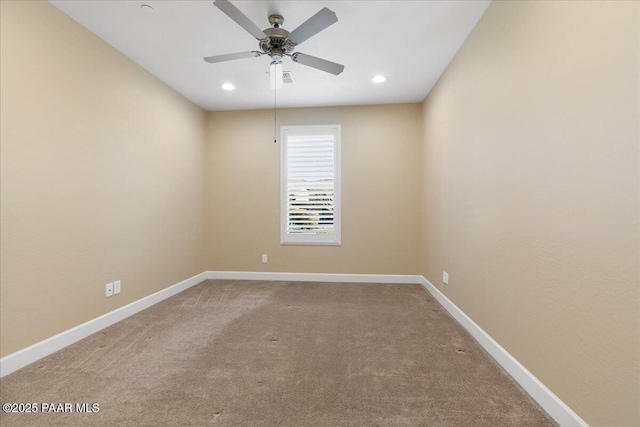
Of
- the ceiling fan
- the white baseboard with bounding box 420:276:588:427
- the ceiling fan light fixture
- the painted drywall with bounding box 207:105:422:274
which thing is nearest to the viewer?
the white baseboard with bounding box 420:276:588:427

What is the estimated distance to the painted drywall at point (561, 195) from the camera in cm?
119

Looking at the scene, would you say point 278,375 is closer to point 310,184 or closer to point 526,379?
point 526,379

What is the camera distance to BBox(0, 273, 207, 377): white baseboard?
200 centimetres

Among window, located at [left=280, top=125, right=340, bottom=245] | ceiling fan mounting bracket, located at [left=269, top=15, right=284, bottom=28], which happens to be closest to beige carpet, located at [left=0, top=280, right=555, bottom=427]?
window, located at [left=280, top=125, right=340, bottom=245]

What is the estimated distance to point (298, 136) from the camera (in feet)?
15.3

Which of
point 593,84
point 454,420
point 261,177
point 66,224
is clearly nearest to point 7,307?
point 66,224

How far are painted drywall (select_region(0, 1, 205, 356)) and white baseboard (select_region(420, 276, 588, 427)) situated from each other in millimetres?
3350

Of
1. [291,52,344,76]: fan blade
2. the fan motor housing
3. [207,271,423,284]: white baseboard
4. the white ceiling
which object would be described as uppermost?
the white ceiling

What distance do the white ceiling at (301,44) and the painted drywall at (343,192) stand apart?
0.62 m

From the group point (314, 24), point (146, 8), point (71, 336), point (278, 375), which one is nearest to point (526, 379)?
point (278, 375)

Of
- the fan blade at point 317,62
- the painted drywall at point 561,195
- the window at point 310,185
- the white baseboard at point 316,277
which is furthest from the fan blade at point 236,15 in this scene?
the white baseboard at point 316,277

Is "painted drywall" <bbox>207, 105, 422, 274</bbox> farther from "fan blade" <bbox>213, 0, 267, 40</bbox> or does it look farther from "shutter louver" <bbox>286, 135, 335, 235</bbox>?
"fan blade" <bbox>213, 0, 267, 40</bbox>

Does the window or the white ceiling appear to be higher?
the white ceiling

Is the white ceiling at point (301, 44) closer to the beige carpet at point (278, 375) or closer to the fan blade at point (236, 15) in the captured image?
the fan blade at point (236, 15)
